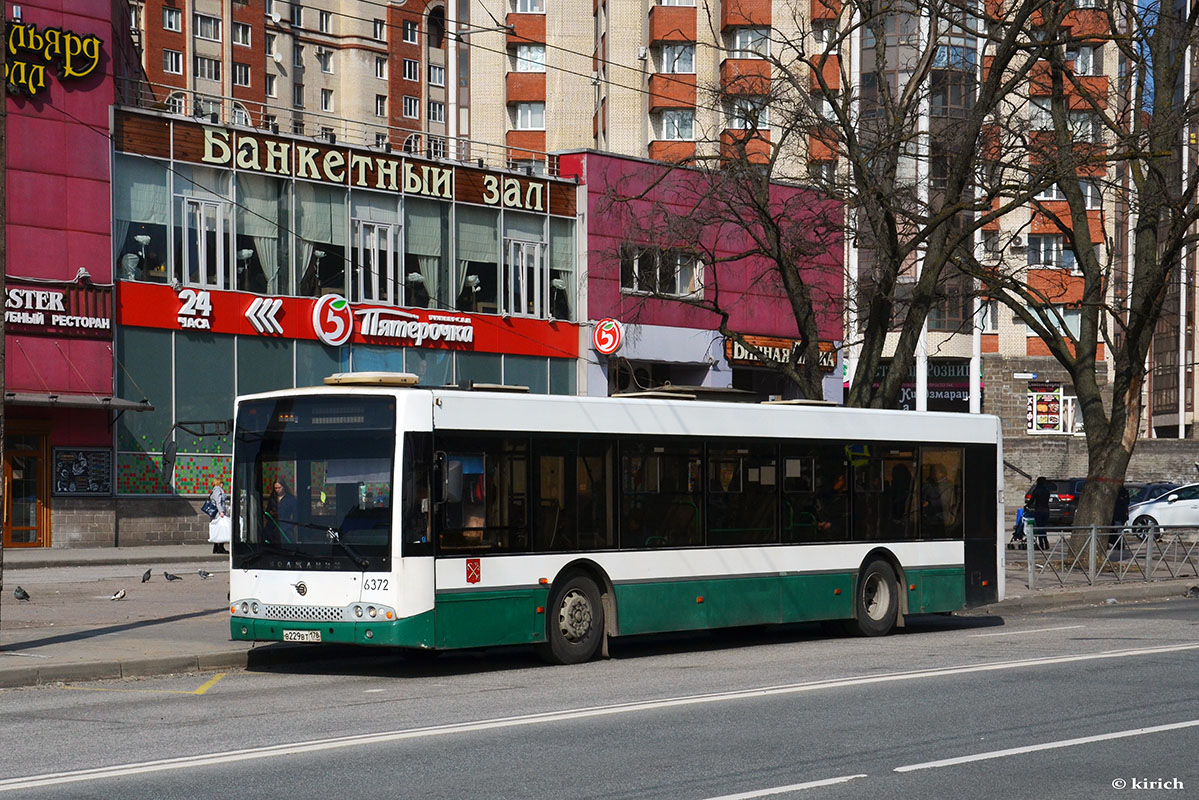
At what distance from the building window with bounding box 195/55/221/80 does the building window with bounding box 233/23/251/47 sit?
220 cm

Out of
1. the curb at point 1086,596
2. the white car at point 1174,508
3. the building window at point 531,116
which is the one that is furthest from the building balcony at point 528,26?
the curb at point 1086,596

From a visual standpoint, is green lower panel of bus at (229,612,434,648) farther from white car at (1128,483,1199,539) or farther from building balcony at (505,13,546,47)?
building balcony at (505,13,546,47)

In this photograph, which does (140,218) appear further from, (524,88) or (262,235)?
(524,88)

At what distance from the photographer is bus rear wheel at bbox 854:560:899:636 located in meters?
18.6

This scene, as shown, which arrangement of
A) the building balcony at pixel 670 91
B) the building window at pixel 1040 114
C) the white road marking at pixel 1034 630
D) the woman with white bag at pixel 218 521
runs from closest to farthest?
the white road marking at pixel 1034 630, the building window at pixel 1040 114, the woman with white bag at pixel 218 521, the building balcony at pixel 670 91

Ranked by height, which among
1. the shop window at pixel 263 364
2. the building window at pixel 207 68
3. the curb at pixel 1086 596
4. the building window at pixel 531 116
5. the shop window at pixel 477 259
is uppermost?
the building window at pixel 207 68

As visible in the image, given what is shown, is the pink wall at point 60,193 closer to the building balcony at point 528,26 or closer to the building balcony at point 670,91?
the building balcony at point 670,91

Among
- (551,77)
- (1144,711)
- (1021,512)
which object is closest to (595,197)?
(1021,512)

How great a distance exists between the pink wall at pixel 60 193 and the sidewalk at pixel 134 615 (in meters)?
4.51

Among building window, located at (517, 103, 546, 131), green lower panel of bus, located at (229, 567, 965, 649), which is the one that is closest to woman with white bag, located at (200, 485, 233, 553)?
green lower panel of bus, located at (229, 567, 965, 649)

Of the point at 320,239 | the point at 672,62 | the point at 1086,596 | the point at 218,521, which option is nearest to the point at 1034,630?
the point at 1086,596

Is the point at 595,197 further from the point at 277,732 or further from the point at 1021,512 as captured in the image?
the point at 277,732

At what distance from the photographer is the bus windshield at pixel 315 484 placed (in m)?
14.1

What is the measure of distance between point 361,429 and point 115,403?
22.1m
